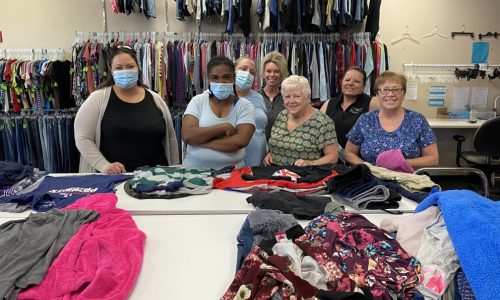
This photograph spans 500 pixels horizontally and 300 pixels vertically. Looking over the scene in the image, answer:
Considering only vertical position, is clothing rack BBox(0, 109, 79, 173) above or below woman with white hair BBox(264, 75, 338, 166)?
below

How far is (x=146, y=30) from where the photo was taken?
192 inches

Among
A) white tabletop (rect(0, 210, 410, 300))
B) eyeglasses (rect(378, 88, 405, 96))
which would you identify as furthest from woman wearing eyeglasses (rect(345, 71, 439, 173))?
white tabletop (rect(0, 210, 410, 300))

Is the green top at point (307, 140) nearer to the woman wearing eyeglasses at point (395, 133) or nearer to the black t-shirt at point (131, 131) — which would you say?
the woman wearing eyeglasses at point (395, 133)

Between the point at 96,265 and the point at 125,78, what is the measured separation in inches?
61.3

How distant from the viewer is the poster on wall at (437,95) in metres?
5.18

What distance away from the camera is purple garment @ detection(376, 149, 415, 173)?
2102 mm

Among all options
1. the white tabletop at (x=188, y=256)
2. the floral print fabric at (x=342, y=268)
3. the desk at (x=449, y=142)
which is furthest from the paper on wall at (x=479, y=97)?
the floral print fabric at (x=342, y=268)

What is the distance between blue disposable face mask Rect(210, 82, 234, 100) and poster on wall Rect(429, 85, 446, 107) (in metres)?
4.02

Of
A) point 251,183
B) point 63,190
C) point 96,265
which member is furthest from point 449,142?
point 96,265

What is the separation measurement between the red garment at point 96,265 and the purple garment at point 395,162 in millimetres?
1495

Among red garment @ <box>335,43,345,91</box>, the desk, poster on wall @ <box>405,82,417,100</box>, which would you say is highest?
red garment @ <box>335,43,345,91</box>

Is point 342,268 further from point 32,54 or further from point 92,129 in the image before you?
point 32,54

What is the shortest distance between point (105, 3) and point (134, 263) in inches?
183

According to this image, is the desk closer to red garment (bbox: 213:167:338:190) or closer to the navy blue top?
red garment (bbox: 213:167:338:190)
